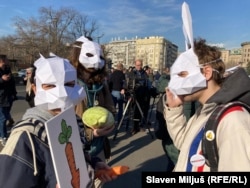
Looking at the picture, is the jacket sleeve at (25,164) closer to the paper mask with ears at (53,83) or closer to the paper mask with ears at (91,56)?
the paper mask with ears at (53,83)

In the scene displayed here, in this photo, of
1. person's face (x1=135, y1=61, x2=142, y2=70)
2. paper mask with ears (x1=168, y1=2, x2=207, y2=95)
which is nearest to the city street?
person's face (x1=135, y1=61, x2=142, y2=70)

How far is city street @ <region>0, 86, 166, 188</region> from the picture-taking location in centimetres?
428

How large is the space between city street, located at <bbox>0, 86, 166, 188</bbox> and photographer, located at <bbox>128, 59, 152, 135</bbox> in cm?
51

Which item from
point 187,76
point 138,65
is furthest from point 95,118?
point 138,65

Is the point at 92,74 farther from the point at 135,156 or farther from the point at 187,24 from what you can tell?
the point at 135,156

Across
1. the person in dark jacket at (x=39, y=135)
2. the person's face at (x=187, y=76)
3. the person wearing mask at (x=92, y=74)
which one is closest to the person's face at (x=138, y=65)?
the person wearing mask at (x=92, y=74)

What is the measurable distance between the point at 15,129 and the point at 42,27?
49.5 m

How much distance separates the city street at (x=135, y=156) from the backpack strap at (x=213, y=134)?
2897 mm

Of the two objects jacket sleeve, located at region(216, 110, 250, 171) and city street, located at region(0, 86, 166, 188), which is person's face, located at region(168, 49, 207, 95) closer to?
jacket sleeve, located at region(216, 110, 250, 171)

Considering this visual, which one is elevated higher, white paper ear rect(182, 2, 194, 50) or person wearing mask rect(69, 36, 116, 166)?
white paper ear rect(182, 2, 194, 50)

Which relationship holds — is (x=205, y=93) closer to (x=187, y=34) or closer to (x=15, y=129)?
(x=187, y=34)

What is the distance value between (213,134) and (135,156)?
4.28m

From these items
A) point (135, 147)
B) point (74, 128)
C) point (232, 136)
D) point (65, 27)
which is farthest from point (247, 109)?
point (65, 27)

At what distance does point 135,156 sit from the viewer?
5496mm
